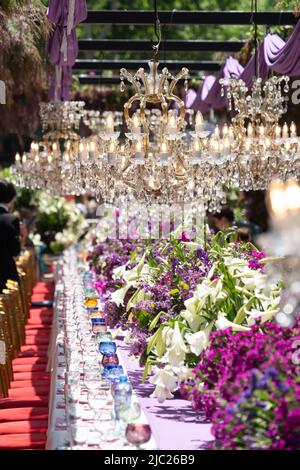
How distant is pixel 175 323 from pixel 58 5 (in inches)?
176

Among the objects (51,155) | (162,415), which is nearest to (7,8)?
(162,415)

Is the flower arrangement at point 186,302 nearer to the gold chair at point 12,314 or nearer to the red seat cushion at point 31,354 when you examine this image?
the gold chair at point 12,314

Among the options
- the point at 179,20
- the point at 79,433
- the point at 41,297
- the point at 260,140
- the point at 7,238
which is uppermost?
the point at 179,20

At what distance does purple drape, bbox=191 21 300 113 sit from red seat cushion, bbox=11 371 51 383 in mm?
4734

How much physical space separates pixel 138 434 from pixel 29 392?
12.0ft

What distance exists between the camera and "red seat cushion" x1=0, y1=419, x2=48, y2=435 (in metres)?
6.11

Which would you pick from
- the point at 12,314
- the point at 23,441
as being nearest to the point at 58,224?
the point at 12,314

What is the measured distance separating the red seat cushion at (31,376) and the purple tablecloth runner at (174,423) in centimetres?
280

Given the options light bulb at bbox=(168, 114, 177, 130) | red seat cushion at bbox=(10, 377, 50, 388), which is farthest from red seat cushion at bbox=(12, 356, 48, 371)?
light bulb at bbox=(168, 114, 177, 130)

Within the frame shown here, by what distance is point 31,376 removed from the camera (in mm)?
8102

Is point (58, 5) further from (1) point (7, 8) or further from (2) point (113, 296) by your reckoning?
(2) point (113, 296)

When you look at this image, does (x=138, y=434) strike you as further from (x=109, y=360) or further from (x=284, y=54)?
(x=284, y=54)

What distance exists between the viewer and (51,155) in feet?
49.4

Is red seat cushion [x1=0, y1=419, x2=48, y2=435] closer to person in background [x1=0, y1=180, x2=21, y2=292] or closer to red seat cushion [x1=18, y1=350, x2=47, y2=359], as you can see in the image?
red seat cushion [x1=18, y1=350, x2=47, y2=359]
